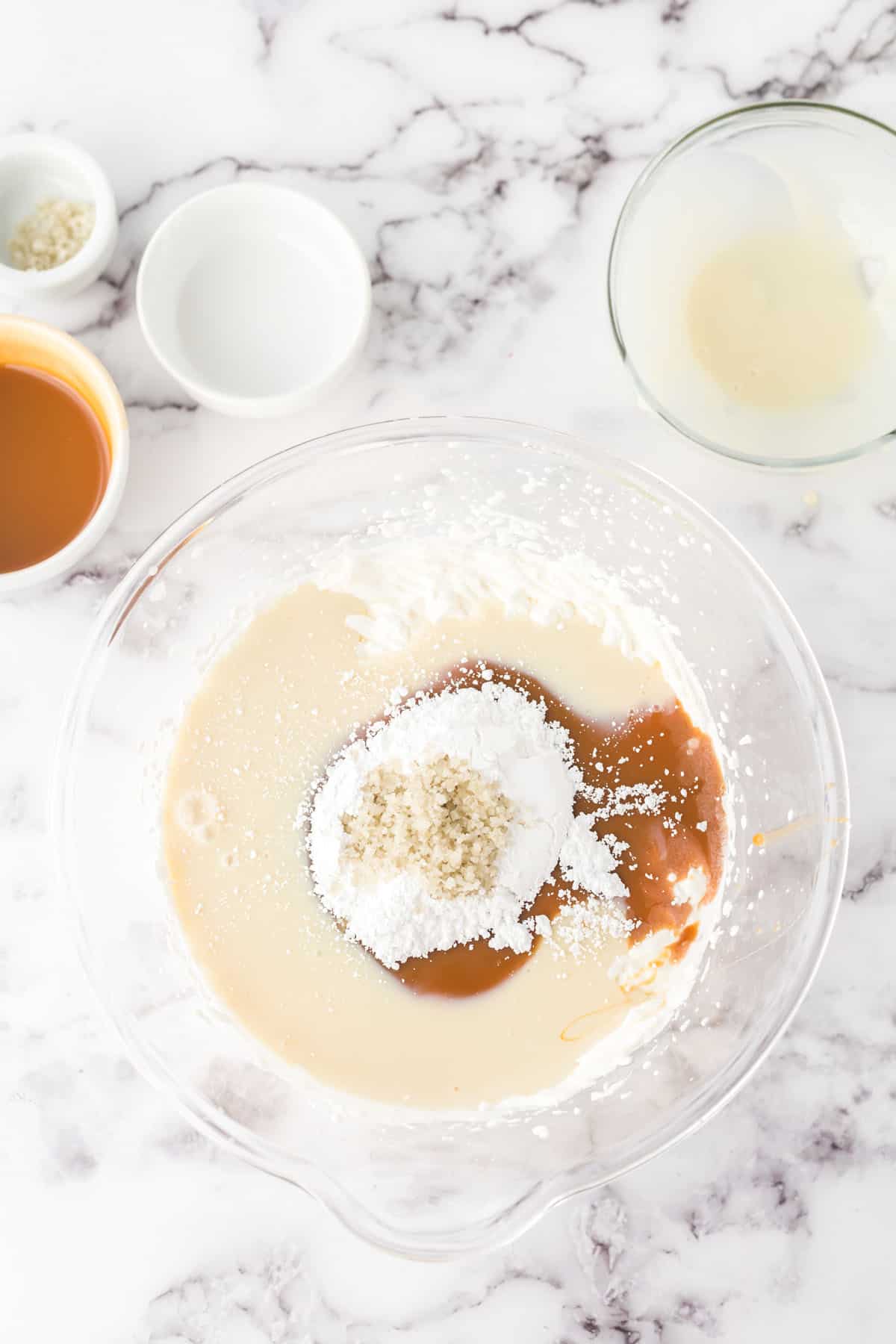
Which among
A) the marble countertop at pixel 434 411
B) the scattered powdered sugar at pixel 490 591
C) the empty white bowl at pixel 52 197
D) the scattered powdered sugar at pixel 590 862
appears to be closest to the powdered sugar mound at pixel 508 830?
the scattered powdered sugar at pixel 590 862

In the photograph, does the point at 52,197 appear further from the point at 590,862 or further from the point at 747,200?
the point at 590,862

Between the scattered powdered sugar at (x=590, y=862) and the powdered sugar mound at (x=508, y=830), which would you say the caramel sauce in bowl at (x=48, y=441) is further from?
the scattered powdered sugar at (x=590, y=862)

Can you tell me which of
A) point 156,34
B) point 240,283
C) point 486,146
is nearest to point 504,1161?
point 240,283

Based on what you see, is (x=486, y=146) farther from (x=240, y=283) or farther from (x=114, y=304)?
(x=114, y=304)

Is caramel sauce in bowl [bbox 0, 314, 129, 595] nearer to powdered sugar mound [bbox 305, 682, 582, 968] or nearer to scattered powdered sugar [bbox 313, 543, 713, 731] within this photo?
scattered powdered sugar [bbox 313, 543, 713, 731]

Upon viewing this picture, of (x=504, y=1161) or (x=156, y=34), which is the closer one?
(x=504, y=1161)

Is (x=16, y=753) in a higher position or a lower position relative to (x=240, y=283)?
lower

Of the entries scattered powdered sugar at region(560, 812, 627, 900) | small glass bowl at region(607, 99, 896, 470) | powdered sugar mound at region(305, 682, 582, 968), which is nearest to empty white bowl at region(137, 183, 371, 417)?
small glass bowl at region(607, 99, 896, 470)
